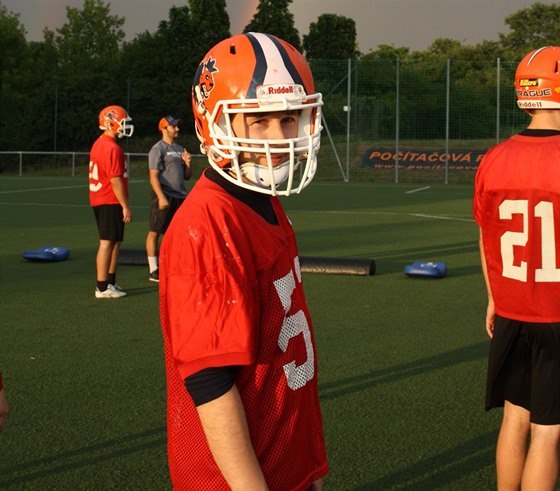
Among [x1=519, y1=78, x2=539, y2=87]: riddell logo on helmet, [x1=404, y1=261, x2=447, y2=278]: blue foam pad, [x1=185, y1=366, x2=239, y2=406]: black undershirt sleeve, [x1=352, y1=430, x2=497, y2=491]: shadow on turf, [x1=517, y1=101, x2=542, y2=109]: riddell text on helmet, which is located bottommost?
[x1=352, y1=430, x2=497, y2=491]: shadow on turf

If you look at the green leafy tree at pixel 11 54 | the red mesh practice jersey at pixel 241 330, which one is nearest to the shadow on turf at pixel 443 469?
the red mesh practice jersey at pixel 241 330

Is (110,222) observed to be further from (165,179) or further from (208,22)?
(208,22)

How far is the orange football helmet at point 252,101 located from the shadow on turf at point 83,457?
324 centimetres

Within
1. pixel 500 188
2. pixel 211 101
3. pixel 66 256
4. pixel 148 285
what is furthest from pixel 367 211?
pixel 211 101

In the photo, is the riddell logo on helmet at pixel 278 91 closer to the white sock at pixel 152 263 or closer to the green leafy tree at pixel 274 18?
the white sock at pixel 152 263

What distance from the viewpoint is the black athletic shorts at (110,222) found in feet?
35.0

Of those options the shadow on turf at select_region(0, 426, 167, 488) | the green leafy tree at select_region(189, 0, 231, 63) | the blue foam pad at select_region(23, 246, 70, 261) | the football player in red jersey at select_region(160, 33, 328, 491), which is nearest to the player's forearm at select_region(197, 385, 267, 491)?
the football player in red jersey at select_region(160, 33, 328, 491)

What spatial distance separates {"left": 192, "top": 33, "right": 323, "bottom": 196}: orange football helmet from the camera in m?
2.48

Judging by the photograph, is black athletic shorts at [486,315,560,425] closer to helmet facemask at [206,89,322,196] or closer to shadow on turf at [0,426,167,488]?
helmet facemask at [206,89,322,196]

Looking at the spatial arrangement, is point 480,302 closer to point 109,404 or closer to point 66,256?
point 109,404

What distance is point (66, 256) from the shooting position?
542 inches

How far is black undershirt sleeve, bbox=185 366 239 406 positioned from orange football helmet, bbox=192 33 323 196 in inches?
19.7

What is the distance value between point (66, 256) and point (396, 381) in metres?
7.93

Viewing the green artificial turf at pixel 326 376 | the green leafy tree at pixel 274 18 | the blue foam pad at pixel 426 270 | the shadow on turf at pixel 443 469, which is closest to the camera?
the shadow on turf at pixel 443 469
